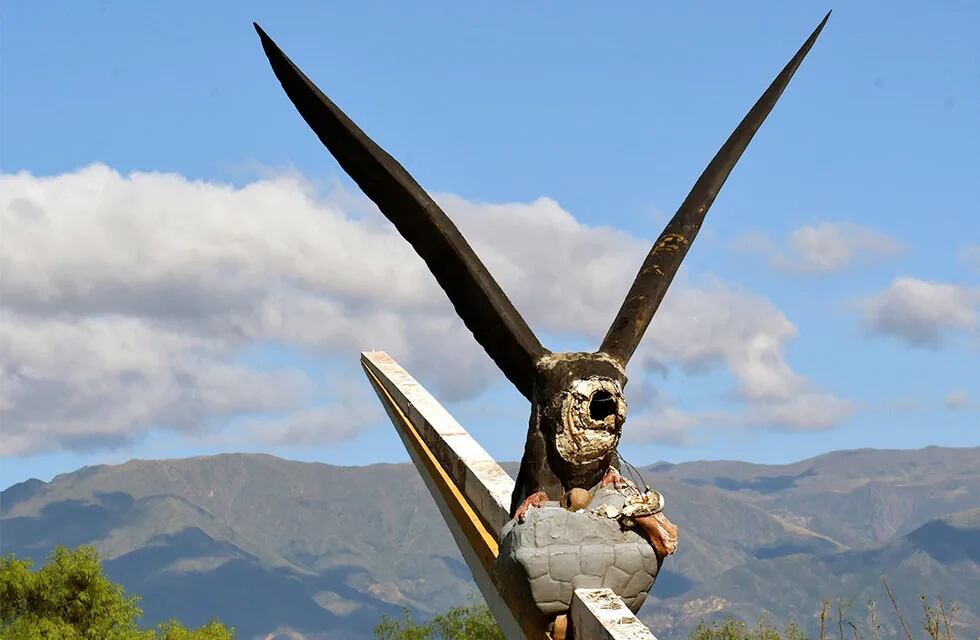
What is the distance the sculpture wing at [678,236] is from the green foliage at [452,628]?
27.9 metres

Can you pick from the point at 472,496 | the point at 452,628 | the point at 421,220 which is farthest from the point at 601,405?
the point at 452,628

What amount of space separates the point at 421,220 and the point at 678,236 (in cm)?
232

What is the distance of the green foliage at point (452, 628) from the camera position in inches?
1583

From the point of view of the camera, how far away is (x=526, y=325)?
11.9 metres

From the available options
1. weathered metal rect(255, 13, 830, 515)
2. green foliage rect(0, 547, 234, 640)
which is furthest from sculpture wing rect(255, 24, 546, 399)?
green foliage rect(0, 547, 234, 640)

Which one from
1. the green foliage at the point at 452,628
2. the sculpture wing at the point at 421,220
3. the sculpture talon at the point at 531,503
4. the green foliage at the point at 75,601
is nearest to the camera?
the sculpture talon at the point at 531,503

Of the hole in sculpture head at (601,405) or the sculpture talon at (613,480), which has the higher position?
the hole in sculpture head at (601,405)

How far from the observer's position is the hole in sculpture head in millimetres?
11227

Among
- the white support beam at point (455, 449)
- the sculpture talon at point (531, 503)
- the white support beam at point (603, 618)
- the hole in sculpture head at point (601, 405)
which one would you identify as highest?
the white support beam at point (455, 449)

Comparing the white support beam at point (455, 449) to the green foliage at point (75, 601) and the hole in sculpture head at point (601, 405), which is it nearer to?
the hole in sculpture head at point (601, 405)

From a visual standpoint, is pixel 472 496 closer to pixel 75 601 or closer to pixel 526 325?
pixel 526 325

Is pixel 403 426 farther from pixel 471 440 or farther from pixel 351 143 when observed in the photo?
pixel 351 143

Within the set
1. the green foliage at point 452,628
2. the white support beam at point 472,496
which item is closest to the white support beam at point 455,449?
the white support beam at point 472,496

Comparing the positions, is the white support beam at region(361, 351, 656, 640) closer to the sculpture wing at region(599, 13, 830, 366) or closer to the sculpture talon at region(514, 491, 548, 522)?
the sculpture talon at region(514, 491, 548, 522)
